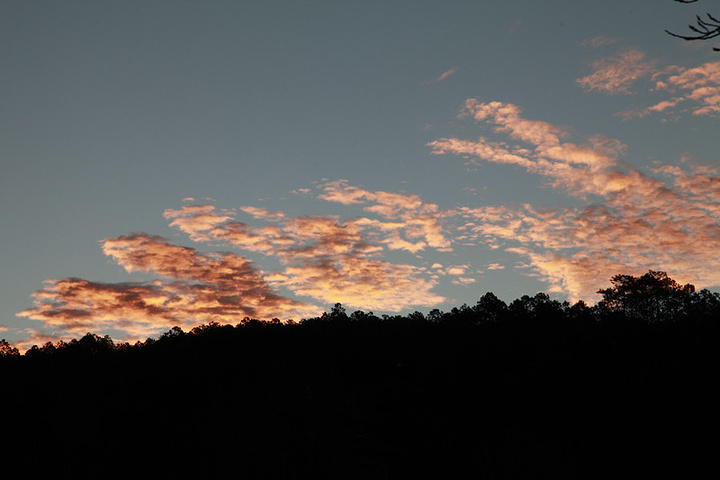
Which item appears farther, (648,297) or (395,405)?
(648,297)

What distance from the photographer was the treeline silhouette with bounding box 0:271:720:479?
36969mm

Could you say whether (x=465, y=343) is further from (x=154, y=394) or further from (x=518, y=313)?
(x=154, y=394)

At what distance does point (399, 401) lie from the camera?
52281mm

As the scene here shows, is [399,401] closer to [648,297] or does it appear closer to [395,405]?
[395,405]

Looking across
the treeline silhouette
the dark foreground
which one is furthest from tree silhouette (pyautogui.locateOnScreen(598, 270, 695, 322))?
the dark foreground

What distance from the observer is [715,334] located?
59.1 metres

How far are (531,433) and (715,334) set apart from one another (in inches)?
1065

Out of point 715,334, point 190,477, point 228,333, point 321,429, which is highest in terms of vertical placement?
point 228,333

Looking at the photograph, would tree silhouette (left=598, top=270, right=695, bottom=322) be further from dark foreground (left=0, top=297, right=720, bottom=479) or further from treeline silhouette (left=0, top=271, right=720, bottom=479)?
dark foreground (left=0, top=297, right=720, bottom=479)

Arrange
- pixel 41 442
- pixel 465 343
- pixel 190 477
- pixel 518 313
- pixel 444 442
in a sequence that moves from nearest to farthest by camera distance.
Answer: pixel 190 477 < pixel 444 442 < pixel 41 442 < pixel 465 343 < pixel 518 313

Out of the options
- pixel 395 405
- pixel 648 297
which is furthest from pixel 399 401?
pixel 648 297

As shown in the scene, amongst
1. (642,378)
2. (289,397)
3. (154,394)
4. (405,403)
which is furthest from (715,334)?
(154,394)

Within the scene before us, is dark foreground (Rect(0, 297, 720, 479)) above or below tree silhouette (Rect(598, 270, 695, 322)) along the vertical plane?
below

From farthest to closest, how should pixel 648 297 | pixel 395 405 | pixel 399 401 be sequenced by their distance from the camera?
pixel 648 297 → pixel 399 401 → pixel 395 405
